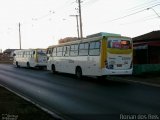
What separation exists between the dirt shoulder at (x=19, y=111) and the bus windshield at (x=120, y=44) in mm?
8905

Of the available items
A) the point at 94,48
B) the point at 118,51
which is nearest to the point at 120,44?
the point at 118,51

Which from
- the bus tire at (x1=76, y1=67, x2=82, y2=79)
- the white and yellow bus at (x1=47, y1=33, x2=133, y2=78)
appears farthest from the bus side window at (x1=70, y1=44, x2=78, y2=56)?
the bus tire at (x1=76, y1=67, x2=82, y2=79)

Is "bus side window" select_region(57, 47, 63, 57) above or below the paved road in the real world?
above

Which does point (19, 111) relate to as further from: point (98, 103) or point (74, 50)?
point (74, 50)

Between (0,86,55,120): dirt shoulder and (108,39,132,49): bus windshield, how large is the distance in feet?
29.2

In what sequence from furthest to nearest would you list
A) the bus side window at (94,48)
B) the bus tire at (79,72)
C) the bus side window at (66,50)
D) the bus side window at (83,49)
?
the bus side window at (66,50) < the bus tire at (79,72) < the bus side window at (83,49) < the bus side window at (94,48)

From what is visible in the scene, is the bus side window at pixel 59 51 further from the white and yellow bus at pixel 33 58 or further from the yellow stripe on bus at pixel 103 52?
the white and yellow bus at pixel 33 58

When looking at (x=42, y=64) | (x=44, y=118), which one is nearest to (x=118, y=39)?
(x=44, y=118)

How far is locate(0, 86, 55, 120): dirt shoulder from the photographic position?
395 inches

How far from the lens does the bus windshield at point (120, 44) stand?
70.2 feet

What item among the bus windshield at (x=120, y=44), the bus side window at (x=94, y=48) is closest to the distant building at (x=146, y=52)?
the bus windshield at (x=120, y=44)

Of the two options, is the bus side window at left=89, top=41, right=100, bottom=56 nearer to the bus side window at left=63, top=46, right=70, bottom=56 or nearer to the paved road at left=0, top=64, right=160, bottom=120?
the bus side window at left=63, top=46, right=70, bottom=56

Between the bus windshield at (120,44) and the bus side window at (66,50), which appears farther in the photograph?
the bus side window at (66,50)

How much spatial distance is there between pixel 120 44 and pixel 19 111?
38.9 ft
